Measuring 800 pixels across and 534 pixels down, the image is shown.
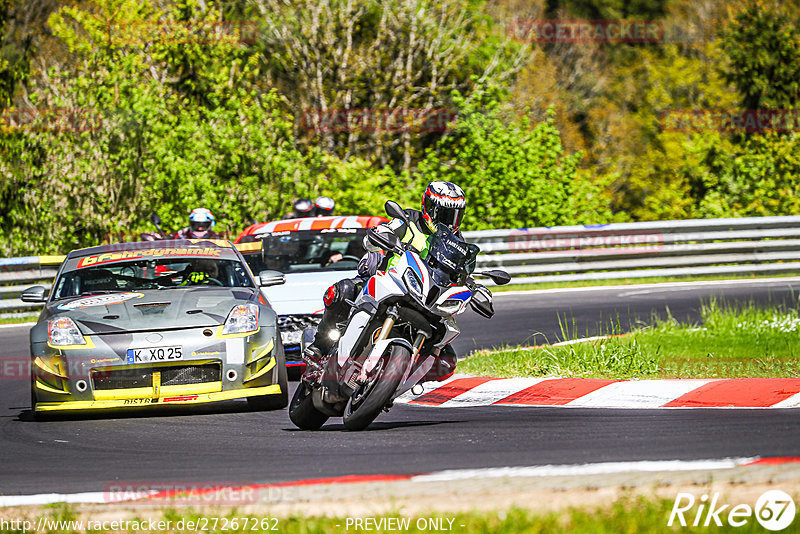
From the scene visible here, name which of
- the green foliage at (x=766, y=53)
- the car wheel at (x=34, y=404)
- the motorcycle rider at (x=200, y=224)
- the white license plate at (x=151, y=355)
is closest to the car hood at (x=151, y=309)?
the white license plate at (x=151, y=355)

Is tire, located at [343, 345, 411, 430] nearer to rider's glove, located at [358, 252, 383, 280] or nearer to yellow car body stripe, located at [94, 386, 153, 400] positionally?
rider's glove, located at [358, 252, 383, 280]

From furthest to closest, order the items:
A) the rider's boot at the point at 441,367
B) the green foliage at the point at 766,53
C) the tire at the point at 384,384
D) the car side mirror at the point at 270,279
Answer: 1. the green foliage at the point at 766,53
2. the car side mirror at the point at 270,279
3. the rider's boot at the point at 441,367
4. the tire at the point at 384,384

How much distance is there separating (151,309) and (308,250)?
399 cm

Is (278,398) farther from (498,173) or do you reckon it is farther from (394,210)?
(498,173)

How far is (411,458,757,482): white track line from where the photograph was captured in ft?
18.4

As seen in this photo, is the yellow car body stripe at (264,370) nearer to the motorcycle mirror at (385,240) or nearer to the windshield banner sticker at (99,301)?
the windshield banner sticker at (99,301)

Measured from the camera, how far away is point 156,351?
859 centimetres

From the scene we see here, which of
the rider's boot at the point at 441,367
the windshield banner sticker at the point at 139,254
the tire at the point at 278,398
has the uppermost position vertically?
the rider's boot at the point at 441,367

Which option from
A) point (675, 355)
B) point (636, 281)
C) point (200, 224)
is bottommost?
point (636, 281)

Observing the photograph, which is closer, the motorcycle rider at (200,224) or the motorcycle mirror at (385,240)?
the motorcycle mirror at (385,240)

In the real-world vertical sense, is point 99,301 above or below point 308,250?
above

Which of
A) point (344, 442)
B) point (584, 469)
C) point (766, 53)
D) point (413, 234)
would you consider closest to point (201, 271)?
point (413, 234)

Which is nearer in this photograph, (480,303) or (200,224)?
(480,303)

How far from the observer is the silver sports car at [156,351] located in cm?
859
